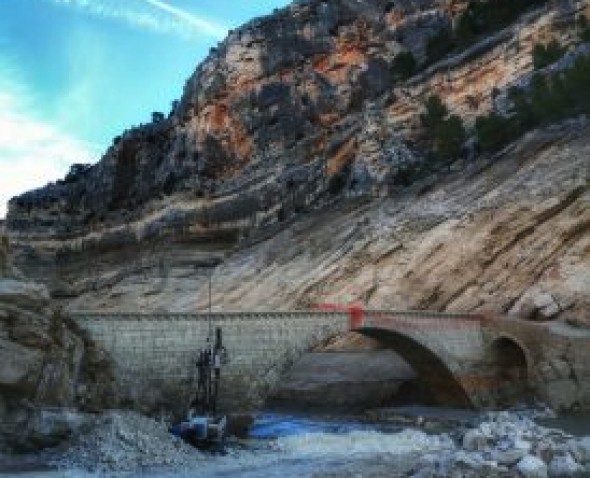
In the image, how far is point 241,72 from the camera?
3593 inches

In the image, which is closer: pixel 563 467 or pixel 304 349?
pixel 563 467

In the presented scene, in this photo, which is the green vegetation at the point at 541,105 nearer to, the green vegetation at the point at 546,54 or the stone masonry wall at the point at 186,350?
the green vegetation at the point at 546,54

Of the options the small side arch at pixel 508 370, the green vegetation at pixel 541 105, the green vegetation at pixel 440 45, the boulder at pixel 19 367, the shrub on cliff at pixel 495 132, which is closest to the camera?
the boulder at pixel 19 367

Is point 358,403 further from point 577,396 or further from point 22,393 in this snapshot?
point 22,393

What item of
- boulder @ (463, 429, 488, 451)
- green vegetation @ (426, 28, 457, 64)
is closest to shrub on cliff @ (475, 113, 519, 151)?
green vegetation @ (426, 28, 457, 64)

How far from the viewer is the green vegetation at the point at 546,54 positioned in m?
61.5

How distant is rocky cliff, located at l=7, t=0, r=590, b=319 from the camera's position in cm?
5072

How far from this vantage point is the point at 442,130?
208 feet

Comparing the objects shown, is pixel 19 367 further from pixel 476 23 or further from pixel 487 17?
pixel 476 23

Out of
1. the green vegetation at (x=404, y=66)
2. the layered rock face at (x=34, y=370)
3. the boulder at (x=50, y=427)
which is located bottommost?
the boulder at (x=50, y=427)

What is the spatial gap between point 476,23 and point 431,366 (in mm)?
42171

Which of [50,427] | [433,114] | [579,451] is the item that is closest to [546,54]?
[433,114]

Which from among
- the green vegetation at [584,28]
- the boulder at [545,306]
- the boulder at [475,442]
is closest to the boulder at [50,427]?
the boulder at [475,442]

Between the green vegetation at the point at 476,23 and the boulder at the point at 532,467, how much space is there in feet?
182
